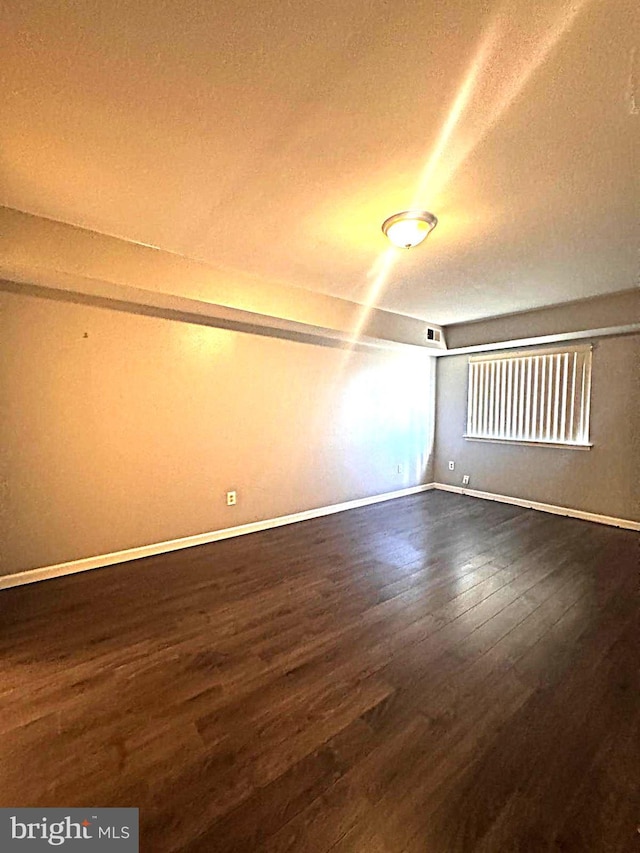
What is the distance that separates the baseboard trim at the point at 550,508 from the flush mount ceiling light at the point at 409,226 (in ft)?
12.4

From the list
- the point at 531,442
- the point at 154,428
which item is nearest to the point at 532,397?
the point at 531,442

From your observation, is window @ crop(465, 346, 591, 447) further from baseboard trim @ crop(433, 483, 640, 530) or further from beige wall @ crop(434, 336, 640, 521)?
baseboard trim @ crop(433, 483, 640, 530)

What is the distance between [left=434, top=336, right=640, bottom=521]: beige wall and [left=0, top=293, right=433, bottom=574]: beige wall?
191 cm

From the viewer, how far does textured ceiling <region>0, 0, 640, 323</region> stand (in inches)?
43.0

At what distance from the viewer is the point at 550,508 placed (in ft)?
14.8

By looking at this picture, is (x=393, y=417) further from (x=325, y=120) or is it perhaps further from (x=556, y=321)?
(x=325, y=120)

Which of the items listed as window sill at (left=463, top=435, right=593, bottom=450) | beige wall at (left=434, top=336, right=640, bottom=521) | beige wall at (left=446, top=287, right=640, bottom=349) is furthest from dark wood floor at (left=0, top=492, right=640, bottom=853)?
beige wall at (left=446, top=287, right=640, bottom=349)

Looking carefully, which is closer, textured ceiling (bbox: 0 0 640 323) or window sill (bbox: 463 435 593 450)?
textured ceiling (bbox: 0 0 640 323)

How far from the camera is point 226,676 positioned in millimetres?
1789

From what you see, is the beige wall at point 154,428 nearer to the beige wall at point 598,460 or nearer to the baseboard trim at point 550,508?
the baseboard trim at point 550,508

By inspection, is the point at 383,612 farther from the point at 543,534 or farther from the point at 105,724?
the point at 543,534

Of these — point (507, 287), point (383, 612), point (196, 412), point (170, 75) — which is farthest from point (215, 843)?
point (507, 287)

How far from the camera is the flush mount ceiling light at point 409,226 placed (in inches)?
84.5

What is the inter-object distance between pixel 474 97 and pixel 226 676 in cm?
268
